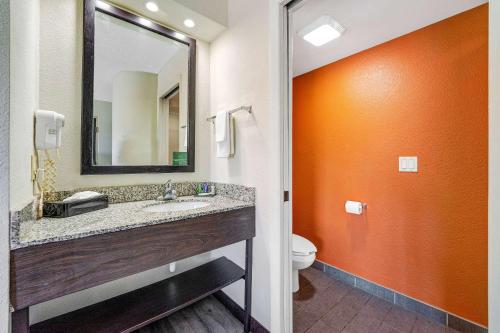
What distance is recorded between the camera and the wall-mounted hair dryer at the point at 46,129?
987 millimetres

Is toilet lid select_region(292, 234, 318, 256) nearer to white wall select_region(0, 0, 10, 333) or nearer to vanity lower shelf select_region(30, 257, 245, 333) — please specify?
vanity lower shelf select_region(30, 257, 245, 333)

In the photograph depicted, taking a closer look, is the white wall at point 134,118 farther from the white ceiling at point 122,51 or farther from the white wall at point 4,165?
the white wall at point 4,165

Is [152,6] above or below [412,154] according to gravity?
above

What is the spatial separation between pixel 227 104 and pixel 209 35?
633 mm

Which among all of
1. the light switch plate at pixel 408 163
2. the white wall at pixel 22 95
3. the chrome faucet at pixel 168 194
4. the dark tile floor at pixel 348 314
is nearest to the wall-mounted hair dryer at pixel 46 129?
the white wall at pixel 22 95

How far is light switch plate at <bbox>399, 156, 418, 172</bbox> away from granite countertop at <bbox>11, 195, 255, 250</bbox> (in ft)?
4.61

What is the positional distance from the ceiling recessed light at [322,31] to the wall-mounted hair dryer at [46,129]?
1.69 meters

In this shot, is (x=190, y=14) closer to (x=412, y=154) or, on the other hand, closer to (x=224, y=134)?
(x=224, y=134)

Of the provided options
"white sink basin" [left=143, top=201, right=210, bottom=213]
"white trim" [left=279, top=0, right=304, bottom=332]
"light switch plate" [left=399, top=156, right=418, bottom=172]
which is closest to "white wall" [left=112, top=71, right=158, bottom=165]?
"white sink basin" [left=143, top=201, right=210, bottom=213]

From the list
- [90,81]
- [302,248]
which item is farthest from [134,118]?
[302,248]

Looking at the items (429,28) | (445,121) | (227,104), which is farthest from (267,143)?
(429,28)

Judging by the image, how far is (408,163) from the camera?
1.65m

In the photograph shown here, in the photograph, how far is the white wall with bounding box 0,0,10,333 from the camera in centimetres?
64

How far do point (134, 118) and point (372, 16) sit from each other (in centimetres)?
184
